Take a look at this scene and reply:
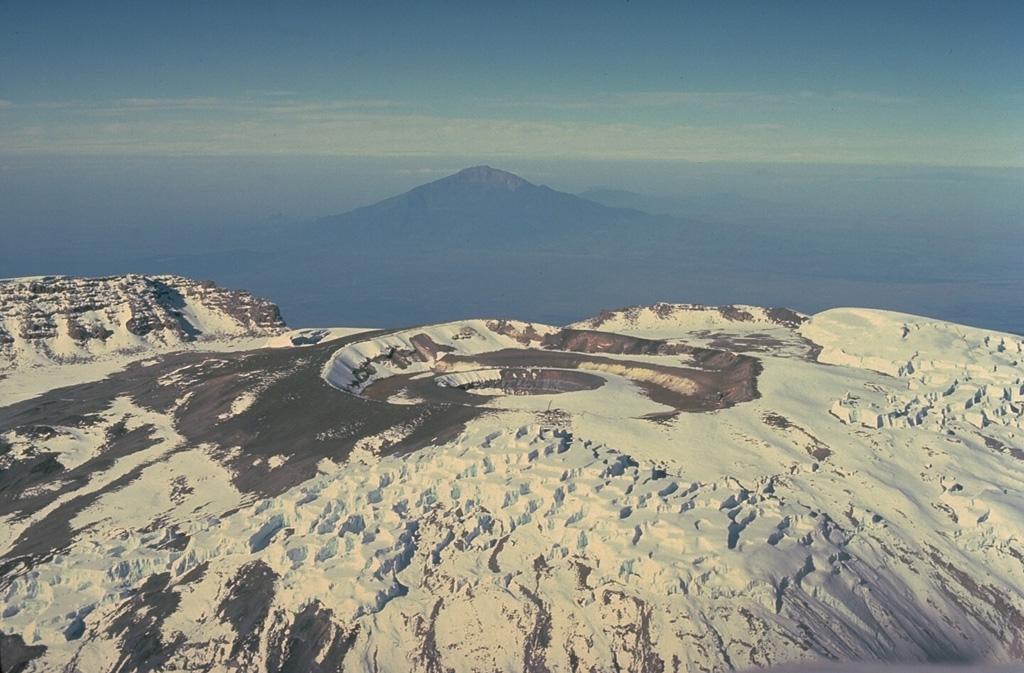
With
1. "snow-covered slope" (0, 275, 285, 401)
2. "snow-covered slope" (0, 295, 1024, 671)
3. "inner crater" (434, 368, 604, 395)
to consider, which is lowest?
"snow-covered slope" (0, 275, 285, 401)

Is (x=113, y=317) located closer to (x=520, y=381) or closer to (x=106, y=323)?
(x=106, y=323)

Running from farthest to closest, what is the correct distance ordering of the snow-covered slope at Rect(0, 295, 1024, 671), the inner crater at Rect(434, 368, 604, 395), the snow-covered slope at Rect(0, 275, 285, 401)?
the snow-covered slope at Rect(0, 275, 285, 401), the inner crater at Rect(434, 368, 604, 395), the snow-covered slope at Rect(0, 295, 1024, 671)

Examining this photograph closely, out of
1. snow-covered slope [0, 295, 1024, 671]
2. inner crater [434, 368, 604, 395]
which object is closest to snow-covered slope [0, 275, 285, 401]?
snow-covered slope [0, 295, 1024, 671]

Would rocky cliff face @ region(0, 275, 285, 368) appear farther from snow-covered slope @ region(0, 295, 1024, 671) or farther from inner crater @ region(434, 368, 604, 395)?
inner crater @ region(434, 368, 604, 395)

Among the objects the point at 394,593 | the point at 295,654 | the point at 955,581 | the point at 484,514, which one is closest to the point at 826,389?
the point at 955,581

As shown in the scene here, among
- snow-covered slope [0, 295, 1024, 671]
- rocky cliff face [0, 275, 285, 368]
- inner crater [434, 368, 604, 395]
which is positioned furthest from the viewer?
rocky cliff face [0, 275, 285, 368]

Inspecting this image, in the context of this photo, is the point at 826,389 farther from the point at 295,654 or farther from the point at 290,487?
the point at 295,654

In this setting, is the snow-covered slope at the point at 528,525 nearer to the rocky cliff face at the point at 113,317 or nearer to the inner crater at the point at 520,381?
the inner crater at the point at 520,381
